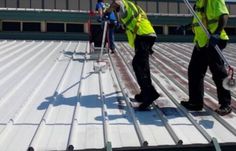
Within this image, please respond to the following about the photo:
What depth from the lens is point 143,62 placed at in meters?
5.93

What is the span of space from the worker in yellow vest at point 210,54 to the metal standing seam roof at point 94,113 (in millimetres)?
193

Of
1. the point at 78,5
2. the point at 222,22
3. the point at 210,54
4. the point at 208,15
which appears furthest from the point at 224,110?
the point at 78,5

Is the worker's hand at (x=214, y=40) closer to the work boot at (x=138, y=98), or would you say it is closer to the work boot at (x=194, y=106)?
the work boot at (x=194, y=106)

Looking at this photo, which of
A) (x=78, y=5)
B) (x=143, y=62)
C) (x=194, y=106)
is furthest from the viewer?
(x=78, y=5)

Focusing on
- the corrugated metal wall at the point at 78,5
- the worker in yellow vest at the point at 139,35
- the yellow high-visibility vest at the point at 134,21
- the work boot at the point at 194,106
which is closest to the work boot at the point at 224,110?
the work boot at the point at 194,106

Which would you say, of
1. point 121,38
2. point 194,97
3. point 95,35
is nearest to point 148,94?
point 194,97

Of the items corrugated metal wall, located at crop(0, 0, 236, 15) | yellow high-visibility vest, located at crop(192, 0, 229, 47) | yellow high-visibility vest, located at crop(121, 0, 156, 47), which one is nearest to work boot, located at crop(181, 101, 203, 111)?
yellow high-visibility vest, located at crop(192, 0, 229, 47)

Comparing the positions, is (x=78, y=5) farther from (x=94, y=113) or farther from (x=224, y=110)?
(x=224, y=110)

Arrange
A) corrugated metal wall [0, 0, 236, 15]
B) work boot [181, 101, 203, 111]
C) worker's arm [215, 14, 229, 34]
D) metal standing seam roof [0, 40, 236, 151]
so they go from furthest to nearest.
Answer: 1. corrugated metal wall [0, 0, 236, 15]
2. work boot [181, 101, 203, 111]
3. worker's arm [215, 14, 229, 34]
4. metal standing seam roof [0, 40, 236, 151]

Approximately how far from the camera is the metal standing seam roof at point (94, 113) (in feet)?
14.6

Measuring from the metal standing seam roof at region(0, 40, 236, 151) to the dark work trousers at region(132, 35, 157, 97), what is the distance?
13.1 inches

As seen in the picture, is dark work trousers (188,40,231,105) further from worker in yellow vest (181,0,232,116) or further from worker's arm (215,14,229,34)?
worker's arm (215,14,229,34)

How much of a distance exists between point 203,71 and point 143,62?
2.69ft

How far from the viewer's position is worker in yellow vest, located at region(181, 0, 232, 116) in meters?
5.31
